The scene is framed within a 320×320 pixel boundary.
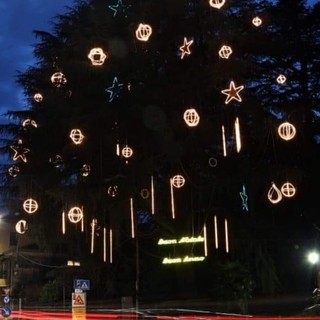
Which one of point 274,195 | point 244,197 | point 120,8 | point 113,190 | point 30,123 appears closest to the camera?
point 274,195

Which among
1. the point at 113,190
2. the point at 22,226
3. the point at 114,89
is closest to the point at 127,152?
the point at 113,190

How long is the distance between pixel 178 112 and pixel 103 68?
11.5 ft

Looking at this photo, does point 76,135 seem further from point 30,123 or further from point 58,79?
Result: point 30,123

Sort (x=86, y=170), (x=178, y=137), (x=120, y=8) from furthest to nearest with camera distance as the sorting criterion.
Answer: (x=86, y=170)
(x=120, y=8)
(x=178, y=137)

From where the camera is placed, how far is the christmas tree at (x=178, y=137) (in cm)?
2388

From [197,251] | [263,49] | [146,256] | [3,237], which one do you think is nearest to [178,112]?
[263,49]

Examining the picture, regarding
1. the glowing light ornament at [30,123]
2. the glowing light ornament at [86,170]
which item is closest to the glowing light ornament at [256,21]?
the glowing light ornament at [86,170]

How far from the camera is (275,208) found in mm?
26906

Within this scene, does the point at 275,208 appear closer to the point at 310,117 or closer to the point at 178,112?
the point at 310,117

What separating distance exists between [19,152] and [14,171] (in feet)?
2.85

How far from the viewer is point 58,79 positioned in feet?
86.3

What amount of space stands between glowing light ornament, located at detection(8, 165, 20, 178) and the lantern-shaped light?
5712 millimetres

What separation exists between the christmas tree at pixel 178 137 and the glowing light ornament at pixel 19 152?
66mm

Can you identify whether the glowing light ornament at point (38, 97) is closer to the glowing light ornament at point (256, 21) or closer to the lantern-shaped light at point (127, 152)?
the lantern-shaped light at point (127, 152)
